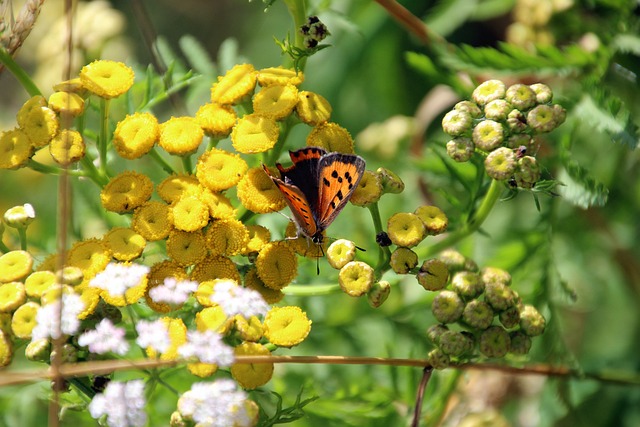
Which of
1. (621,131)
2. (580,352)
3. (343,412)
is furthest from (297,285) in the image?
(580,352)

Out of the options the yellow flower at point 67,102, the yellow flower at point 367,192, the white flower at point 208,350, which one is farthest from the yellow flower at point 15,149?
the yellow flower at point 367,192

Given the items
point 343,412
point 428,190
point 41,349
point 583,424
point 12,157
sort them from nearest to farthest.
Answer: point 41,349
point 12,157
point 343,412
point 583,424
point 428,190

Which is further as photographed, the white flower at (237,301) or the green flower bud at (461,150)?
the green flower bud at (461,150)

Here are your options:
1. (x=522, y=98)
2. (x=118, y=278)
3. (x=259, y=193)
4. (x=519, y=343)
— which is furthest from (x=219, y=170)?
(x=519, y=343)

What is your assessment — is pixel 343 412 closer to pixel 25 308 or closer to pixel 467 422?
pixel 467 422

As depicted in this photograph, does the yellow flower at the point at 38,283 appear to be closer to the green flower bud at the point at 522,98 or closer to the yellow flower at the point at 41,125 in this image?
the yellow flower at the point at 41,125

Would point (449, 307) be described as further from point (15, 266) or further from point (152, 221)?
point (15, 266)

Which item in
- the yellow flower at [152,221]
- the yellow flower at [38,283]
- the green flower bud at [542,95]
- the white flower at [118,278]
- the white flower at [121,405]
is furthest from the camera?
the green flower bud at [542,95]
